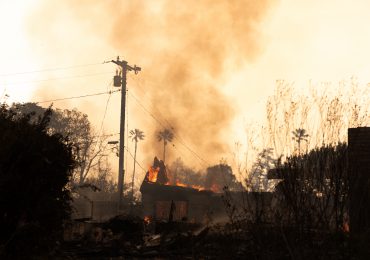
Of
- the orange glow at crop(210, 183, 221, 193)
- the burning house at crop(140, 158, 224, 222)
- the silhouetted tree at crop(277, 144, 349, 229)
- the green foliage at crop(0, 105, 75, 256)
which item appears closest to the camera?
the silhouetted tree at crop(277, 144, 349, 229)

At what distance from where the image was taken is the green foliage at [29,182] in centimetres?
959

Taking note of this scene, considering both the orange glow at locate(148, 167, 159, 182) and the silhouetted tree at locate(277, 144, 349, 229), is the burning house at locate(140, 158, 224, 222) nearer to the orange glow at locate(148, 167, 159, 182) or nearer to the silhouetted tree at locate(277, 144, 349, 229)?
the orange glow at locate(148, 167, 159, 182)

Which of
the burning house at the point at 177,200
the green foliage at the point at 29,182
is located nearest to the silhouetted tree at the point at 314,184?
the green foliage at the point at 29,182

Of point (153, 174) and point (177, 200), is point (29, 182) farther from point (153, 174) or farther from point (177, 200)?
point (153, 174)

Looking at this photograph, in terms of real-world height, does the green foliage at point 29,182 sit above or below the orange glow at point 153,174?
below

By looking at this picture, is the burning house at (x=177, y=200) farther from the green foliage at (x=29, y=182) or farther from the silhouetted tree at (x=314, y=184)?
the silhouetted tree at (x=314, y=184)

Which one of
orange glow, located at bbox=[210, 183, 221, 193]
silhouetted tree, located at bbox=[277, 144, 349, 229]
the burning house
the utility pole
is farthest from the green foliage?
orange glow, located at bbox=[210, 183, 221, 193]

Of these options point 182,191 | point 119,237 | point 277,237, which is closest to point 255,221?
point 277,237

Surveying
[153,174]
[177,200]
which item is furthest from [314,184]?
[153,174]

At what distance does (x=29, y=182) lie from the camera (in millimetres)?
9883

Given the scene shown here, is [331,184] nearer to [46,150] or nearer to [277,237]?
[277,237]

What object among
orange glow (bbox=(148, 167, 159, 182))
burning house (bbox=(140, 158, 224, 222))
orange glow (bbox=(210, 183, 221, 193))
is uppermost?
orange glow (bbox=(148, 167, 159, 182))

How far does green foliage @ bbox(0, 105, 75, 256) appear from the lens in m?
9.59

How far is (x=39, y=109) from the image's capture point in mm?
70000
